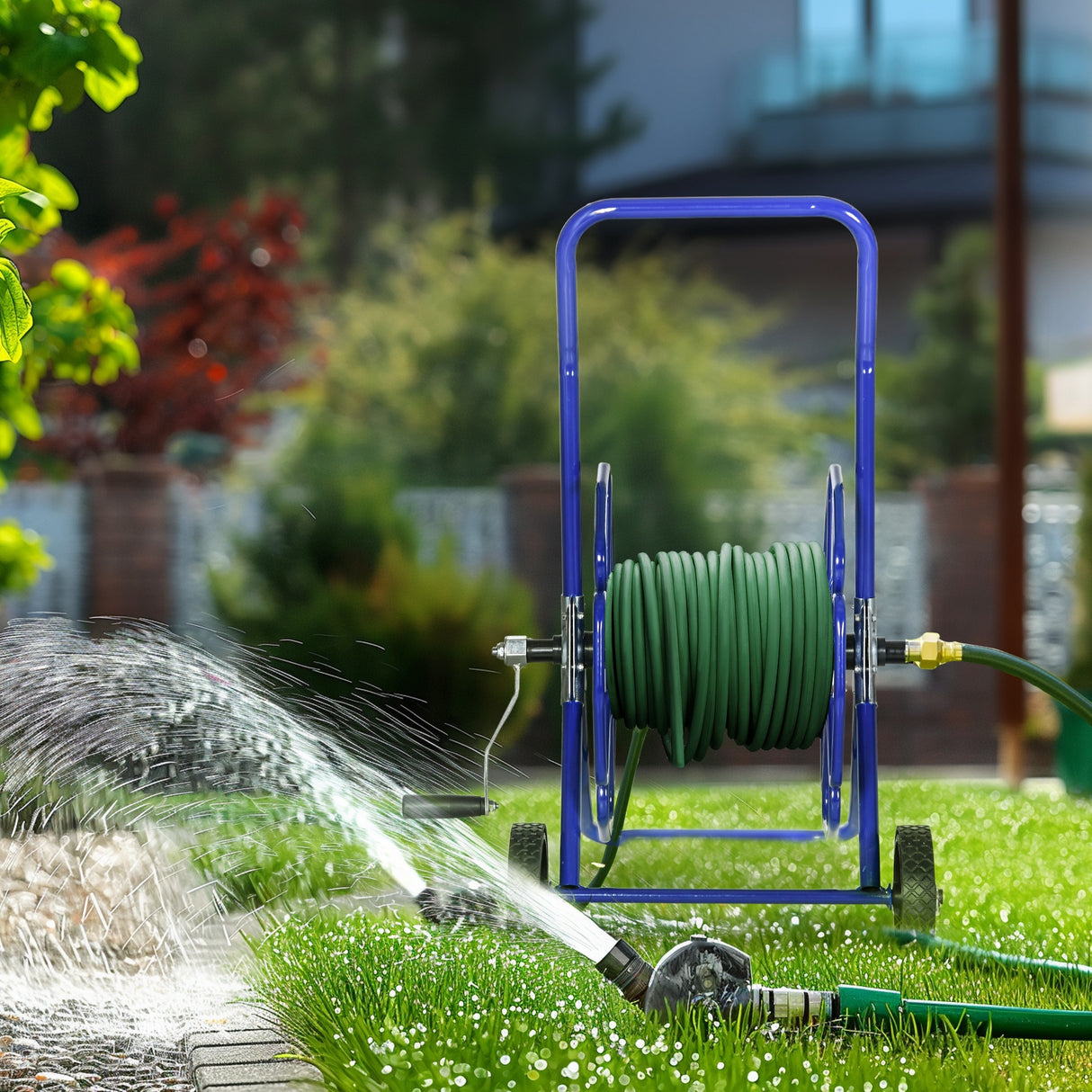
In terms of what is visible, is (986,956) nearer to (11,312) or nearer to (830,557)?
(830,557)

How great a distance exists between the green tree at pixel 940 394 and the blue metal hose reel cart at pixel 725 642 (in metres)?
7.03

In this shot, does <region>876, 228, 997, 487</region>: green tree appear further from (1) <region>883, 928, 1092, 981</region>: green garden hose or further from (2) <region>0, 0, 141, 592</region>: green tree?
(1) <region>883, 928, 1092, 981</region>: green garden hose

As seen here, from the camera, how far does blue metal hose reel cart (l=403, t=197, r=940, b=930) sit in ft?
11.0

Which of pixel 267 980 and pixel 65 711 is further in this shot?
pixel 65 711

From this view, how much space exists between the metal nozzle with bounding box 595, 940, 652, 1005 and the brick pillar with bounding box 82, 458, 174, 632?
6.52 meters

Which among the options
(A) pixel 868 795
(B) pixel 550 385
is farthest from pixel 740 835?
(B) pixel 550 385

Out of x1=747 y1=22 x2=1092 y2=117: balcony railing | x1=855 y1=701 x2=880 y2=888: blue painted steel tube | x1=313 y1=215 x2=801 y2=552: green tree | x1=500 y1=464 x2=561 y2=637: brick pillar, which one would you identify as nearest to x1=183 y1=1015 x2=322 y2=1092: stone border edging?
x1=855 y1=701 x2=880 y2=888: blue painted steel tube

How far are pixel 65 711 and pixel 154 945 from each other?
1152 mm

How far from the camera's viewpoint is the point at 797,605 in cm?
335

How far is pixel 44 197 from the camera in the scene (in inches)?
104

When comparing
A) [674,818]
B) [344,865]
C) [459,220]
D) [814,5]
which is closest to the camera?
[344,865]

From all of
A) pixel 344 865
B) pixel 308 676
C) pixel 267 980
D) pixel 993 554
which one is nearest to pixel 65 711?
pixel 344 865

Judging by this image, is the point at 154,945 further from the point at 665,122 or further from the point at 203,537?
the point at 665,122

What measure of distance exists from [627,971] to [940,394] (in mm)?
8698
